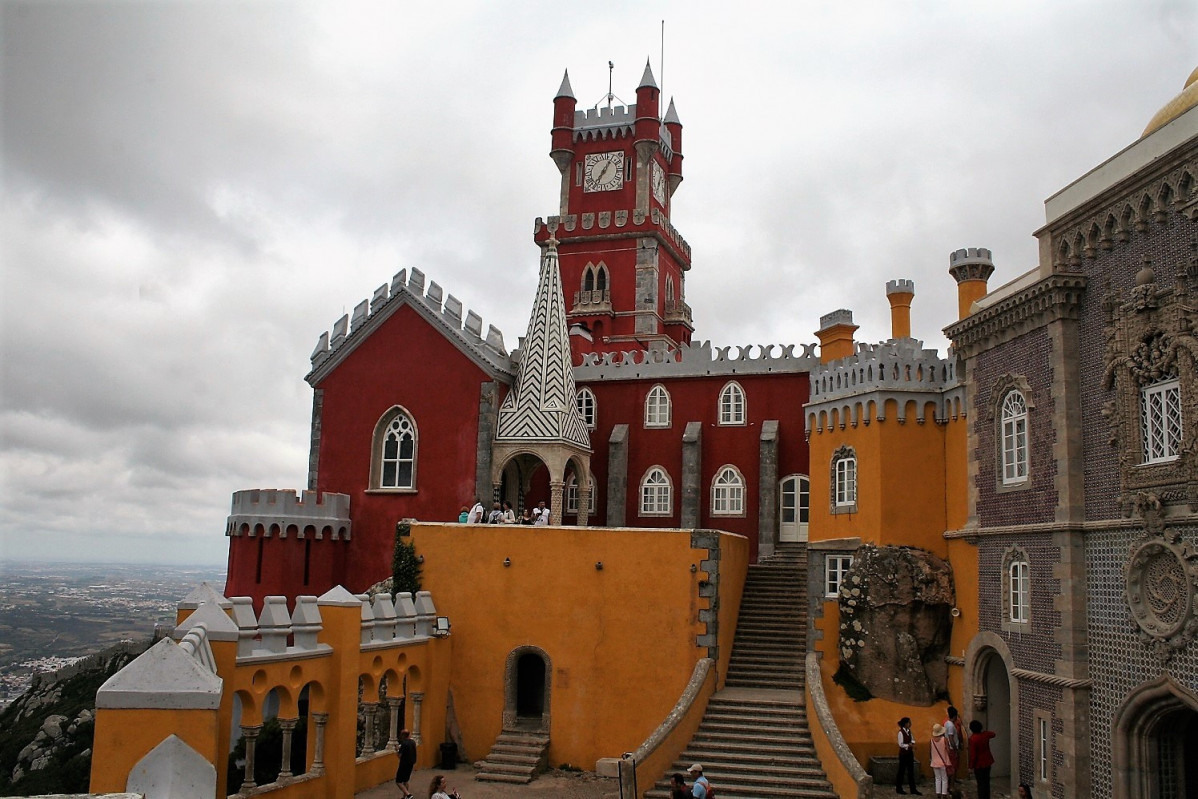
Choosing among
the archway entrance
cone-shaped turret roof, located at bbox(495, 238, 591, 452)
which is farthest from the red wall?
the archway entrance

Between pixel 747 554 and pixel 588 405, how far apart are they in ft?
24.0

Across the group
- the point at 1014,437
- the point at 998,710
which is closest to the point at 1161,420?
the point at 1014,437

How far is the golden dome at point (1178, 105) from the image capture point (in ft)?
52.7

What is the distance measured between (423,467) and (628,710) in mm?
9861

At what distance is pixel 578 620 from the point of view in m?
22.2

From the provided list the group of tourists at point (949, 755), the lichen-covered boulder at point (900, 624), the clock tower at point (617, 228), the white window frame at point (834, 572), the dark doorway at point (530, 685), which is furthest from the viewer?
the clock tower at point (617, 228)

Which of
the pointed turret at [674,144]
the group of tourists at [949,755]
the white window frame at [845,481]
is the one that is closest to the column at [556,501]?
the white window frame at [845,481]

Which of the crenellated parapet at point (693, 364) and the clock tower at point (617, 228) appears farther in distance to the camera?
the clock tower at point (617, 228)

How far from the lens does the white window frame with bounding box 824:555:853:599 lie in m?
22.4

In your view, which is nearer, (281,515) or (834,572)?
(834,572)

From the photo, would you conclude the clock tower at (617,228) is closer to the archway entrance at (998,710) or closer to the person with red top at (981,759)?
the archway entrance at (998,710)

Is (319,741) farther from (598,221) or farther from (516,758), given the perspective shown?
(598,221)

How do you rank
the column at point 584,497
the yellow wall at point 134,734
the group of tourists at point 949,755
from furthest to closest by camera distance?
the column at point 584,497, the group of tourists at point 949,755, the yellow wall at point 134,734

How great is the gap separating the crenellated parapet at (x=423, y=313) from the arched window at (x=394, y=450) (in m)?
2.40
